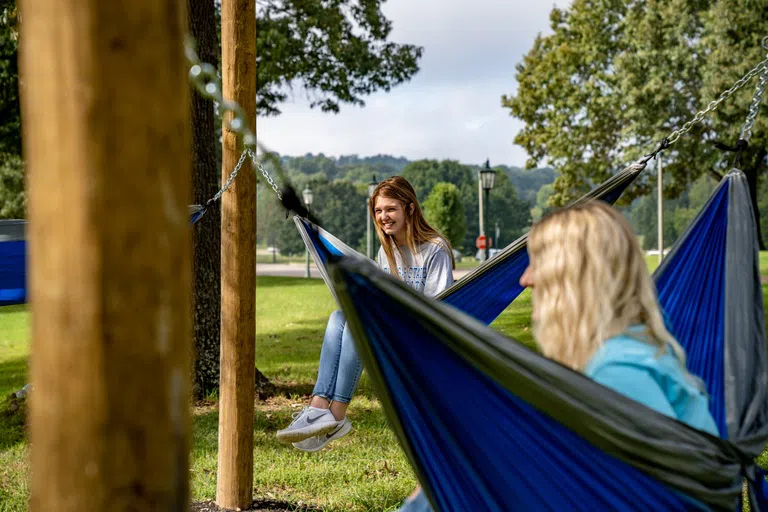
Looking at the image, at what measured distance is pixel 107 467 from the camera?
101 cm

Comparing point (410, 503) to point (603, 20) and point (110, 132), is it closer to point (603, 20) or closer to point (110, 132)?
point (110, 132)

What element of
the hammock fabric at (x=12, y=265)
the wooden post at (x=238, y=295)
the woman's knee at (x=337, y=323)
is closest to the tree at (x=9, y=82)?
the hammock fabric at (x=12, y=265)

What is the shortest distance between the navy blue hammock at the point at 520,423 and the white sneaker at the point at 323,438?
4.27ft

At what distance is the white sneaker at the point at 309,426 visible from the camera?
9.12ft

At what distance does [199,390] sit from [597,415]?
14.2 feet

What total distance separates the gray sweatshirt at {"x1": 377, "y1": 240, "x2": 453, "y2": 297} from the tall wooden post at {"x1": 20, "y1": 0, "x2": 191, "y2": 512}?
2363 mm

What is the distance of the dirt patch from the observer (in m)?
3.12

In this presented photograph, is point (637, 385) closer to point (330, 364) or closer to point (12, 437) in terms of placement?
point (330, 364)

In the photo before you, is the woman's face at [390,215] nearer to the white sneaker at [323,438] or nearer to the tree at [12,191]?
the white sneaker at [323,438]

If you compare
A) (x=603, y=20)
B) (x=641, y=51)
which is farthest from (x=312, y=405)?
(x=603, y=20)

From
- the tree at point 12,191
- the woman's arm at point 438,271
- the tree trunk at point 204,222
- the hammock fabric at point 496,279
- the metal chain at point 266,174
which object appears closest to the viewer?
the metal chain at point 266,174

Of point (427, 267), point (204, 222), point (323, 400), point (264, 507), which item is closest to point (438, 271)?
point (427, 267)

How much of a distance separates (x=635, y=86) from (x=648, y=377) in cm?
1731

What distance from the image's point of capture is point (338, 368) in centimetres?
288
